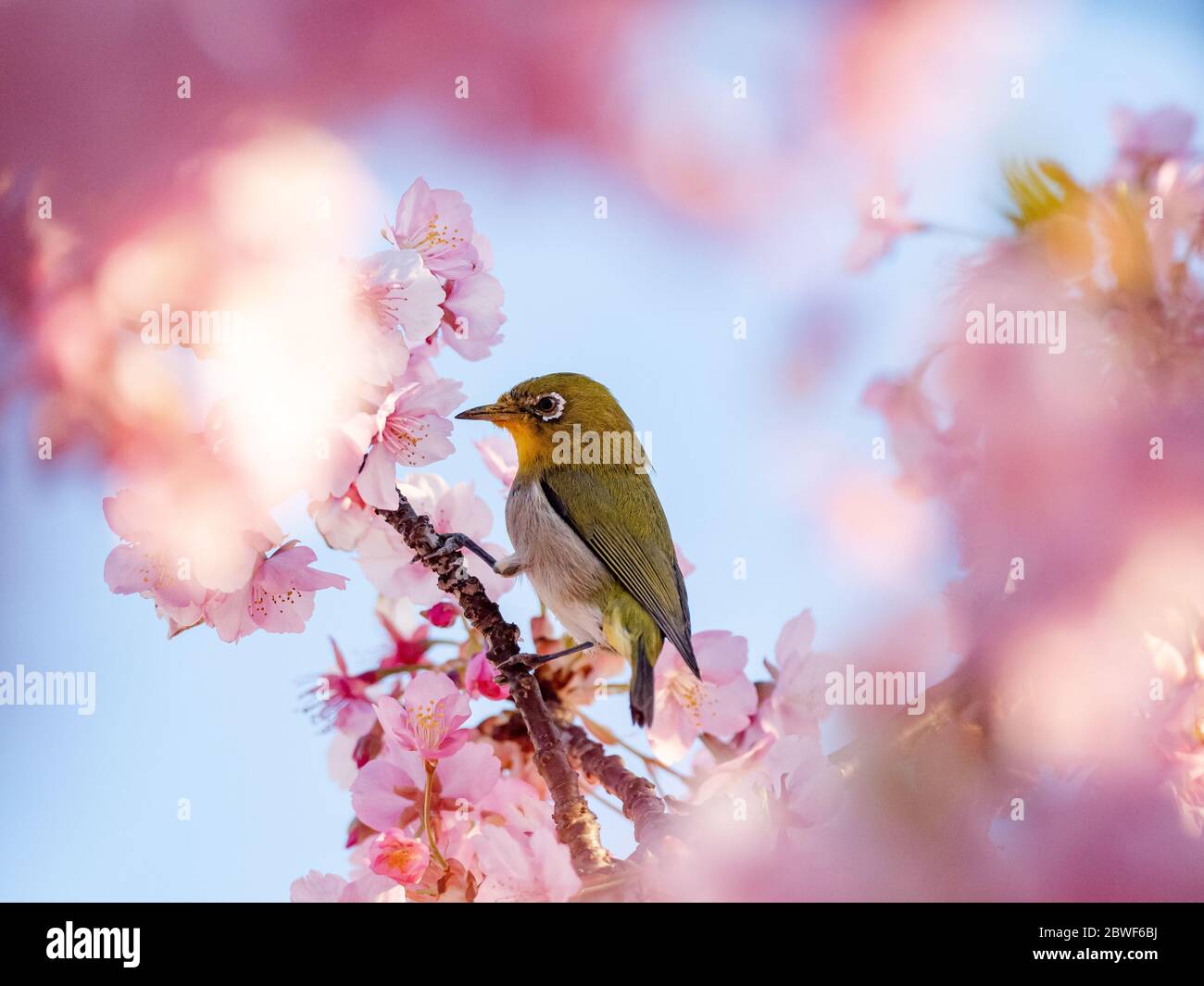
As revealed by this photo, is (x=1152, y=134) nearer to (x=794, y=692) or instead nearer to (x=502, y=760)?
(x=794, y=692)

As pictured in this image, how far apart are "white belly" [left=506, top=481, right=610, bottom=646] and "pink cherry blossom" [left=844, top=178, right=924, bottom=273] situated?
1.80 ft

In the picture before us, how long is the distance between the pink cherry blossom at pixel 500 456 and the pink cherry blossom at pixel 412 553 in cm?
7

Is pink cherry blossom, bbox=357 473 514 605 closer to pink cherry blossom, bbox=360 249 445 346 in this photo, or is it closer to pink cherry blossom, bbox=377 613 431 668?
pink cherry blossom, bbox=377 613 431 668

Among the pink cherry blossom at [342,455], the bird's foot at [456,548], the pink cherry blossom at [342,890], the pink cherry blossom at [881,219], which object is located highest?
the pink cherry blossom at [881,219]

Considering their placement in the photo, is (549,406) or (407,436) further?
(549,406)

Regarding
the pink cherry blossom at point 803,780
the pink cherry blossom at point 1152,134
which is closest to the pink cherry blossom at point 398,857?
the pink cherry blossom at point 803,780

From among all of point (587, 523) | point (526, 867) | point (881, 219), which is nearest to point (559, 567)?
point (587, 523)

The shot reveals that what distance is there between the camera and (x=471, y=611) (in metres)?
1.10

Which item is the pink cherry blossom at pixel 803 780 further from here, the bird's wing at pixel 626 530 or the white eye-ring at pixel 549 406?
the white eye-ring at pixel 549 406

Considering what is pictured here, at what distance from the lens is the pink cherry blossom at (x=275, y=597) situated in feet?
3.33

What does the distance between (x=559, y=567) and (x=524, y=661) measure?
159 millimetres

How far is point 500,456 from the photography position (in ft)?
4.23
